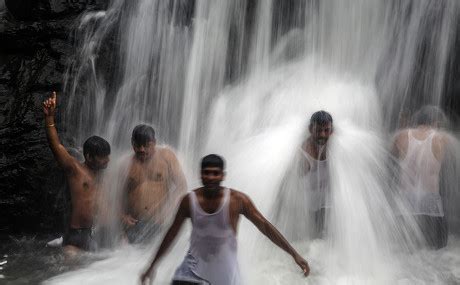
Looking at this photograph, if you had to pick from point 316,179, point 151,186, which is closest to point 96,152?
point 151,186

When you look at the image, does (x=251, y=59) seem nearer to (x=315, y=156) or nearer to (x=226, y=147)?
(x=226, y=147)

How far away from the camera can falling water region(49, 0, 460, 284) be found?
5.93 meters

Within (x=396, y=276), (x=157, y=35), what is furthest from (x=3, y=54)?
(x=396, y=276)

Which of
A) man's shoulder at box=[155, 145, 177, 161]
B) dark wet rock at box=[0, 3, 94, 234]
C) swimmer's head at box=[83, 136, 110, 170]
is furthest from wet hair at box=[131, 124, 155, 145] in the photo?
dark wet rock at box=[0, 3, 94, 234]

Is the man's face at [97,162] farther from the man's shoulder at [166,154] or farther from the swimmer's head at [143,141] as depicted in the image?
the man's shoulder at [166,154]

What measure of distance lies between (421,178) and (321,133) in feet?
4.18

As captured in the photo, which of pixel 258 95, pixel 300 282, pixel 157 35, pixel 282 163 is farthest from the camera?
pixel 157 35

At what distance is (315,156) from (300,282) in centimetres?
139

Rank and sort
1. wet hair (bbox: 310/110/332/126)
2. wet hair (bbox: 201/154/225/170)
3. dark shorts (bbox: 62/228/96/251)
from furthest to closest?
dark shorts (bbox: 62/228/96/251) < wet hair (bbox: 310/110/332/126) < wet hair (bbox: 201/154/225/170)

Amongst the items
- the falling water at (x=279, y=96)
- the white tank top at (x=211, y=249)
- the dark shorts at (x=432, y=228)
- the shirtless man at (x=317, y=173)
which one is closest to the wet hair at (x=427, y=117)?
the falling water at (x=279, y=96)

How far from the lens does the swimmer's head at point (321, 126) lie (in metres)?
5.80

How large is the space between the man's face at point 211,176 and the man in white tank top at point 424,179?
308 centimetres

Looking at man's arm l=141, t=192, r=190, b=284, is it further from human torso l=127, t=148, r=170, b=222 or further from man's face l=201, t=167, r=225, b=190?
human torso l=127, t=148, r=170, b=222

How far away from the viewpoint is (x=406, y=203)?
6195 mm
